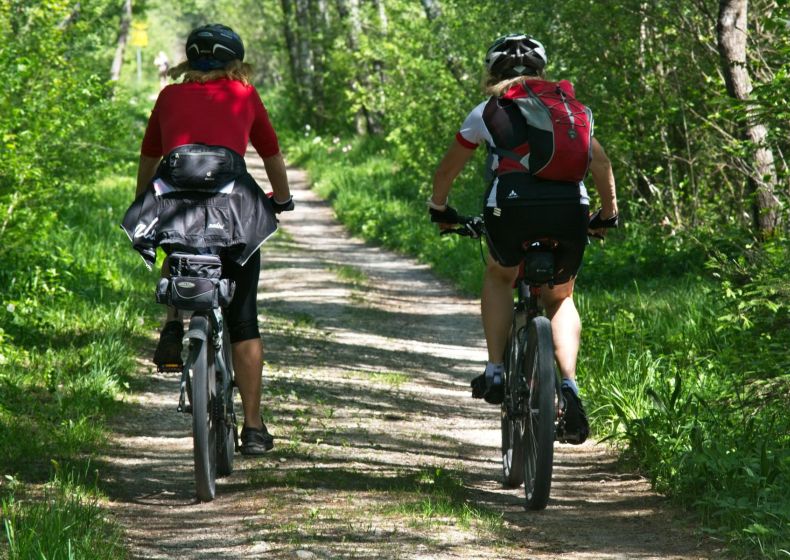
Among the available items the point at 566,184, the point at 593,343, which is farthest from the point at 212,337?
the point at 593,343

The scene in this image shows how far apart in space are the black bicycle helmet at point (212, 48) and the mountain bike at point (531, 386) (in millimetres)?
1287

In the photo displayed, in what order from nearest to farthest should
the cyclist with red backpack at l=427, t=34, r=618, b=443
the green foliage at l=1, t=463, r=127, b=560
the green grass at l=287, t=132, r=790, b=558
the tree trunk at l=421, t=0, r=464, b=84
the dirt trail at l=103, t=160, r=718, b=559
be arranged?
the green foliage at l=1, t=463, r=127, b=560
the dirt trail at l=103, t=160, r=718, b=559
the green grass at l=287, t=132, r=790, b=558
the cyclist with red backpack at l=427, t=34, r=618, b=443
the tree trunk at l=421, t=0, r=464, b=84

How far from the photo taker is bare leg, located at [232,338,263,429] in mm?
5367

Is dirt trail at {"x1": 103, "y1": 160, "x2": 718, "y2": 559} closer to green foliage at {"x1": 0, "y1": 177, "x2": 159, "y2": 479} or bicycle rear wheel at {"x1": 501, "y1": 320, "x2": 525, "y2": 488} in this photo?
bicycle rear wheel at {"x1": 501, "y1": 320, "x2": 525, "y2": 488}

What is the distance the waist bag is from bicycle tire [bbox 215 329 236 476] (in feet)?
2.61

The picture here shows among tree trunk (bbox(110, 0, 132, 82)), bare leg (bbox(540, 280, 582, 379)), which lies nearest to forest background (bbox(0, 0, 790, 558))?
bare leg (bbox(540, 280, 582, 379))

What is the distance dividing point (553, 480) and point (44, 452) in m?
2.59

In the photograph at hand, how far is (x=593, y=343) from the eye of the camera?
8.08 m

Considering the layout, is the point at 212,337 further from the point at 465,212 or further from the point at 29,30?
the point at 465,212

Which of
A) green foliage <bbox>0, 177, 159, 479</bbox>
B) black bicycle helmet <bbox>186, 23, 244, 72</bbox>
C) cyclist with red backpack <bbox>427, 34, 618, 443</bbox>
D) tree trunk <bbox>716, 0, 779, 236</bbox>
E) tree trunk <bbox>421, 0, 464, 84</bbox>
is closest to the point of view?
cyclist with red backpack <bbox>427, 34, 618, 443</bbox>

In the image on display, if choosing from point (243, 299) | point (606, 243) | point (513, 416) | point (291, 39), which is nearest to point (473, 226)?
point (513, 416)

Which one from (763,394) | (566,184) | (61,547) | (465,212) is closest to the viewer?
(61,547)

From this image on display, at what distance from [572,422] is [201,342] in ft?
5.37

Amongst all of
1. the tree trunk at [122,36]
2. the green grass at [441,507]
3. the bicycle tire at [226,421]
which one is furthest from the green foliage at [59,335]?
the tree trunk at [122,36]
